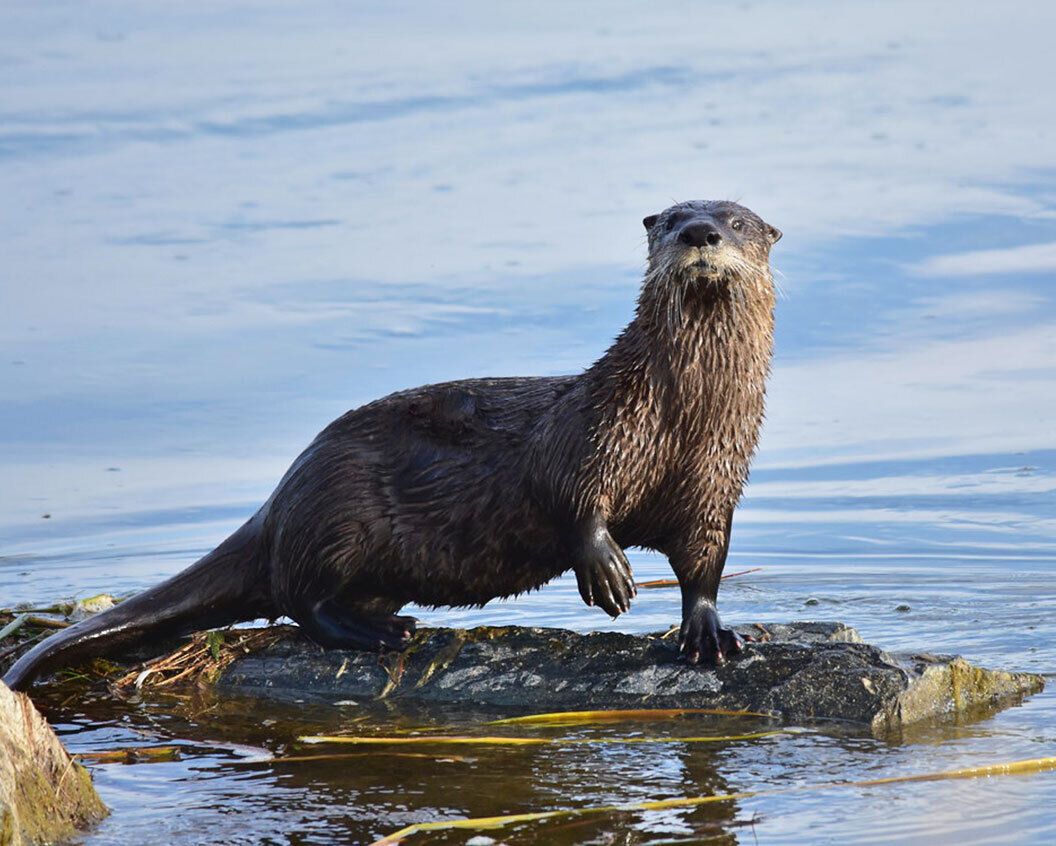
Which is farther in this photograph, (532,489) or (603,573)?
(532,489)

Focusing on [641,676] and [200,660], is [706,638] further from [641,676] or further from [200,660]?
[200,660]

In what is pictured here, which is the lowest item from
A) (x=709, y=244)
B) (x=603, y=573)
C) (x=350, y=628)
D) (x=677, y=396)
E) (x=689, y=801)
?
(x=689, y=801)

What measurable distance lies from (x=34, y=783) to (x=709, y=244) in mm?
2169

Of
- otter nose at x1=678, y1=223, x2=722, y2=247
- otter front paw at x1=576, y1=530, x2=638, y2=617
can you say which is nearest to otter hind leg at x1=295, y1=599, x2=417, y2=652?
otter front paw at x1=576, y1=530, x2=638, y2=617

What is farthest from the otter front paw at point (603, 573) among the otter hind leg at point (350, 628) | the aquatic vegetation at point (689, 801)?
the aquatic vegetation at point (689, 801)

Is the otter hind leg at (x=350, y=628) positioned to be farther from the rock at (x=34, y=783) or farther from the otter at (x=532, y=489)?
the rock at (x=34, y=783)

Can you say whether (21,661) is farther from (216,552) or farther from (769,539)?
(769,539)

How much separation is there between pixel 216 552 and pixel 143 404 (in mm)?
3825

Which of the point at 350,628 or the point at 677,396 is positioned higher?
the point at 677,396

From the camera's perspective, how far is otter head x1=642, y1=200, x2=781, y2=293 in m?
5.29

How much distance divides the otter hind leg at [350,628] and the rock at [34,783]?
1458 mm

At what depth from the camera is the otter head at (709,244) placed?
5.29 meters

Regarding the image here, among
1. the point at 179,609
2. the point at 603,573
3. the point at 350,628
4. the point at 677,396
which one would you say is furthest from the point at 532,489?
the point at 179,609

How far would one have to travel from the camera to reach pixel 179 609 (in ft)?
19.4
